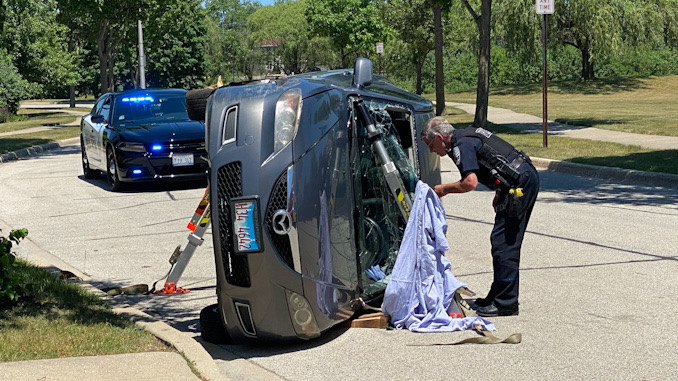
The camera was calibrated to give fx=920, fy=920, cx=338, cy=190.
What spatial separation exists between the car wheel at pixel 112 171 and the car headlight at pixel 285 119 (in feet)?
30.5

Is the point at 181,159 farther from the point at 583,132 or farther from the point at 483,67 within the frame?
the point at 583,132

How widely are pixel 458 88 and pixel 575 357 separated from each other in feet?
185

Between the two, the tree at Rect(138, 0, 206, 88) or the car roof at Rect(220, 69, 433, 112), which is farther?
the tree at Rect(138, 0, 206, 88)

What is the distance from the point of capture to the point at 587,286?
23.9 feet

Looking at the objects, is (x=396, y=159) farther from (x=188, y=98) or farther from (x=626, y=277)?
(x=626, y=277)

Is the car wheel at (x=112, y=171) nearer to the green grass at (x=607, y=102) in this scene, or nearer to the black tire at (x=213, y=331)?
the black tire at (x=213, y=331)

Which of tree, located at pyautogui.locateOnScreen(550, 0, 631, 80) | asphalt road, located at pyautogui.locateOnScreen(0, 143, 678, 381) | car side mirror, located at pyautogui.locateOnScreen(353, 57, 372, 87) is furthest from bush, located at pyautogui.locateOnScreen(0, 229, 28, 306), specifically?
tree, located at pyautogui.locateOnScreen(550, 0, 631, 80)

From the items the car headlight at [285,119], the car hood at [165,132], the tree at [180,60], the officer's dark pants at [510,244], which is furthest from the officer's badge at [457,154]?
the tree at [180,60]

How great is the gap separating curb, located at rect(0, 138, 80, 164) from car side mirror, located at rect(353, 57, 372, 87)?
17325 mm

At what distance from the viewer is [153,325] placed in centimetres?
634

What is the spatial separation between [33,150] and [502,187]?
67.9 feet

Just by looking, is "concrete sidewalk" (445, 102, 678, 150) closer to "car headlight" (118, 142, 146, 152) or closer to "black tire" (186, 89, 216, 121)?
"car headlight" (118, 142, 146, 152)

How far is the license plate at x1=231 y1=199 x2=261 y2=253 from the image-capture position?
18.1ft

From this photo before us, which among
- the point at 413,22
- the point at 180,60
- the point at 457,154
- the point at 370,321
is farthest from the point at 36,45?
the point at 370,321
